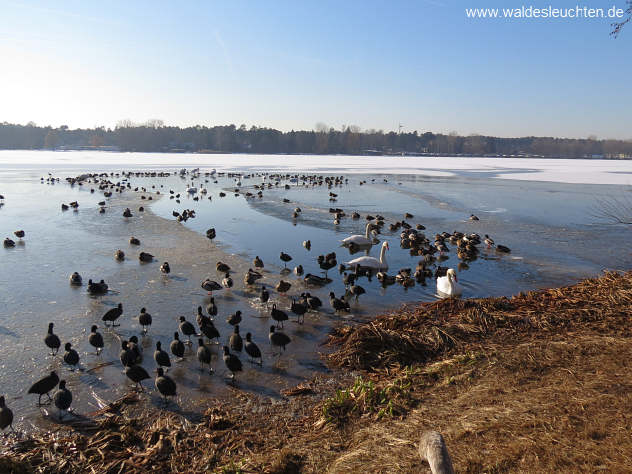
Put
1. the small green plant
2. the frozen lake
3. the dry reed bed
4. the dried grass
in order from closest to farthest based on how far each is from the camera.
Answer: the dried grass → the small green plant → the frozen lake → the dry reed bed

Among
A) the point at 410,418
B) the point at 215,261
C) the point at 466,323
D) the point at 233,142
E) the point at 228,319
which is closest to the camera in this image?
the point at 410,418

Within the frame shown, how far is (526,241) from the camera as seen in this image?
1534 centimetres

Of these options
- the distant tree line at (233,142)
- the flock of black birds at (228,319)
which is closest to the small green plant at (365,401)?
the flock of black birds at (228,319)

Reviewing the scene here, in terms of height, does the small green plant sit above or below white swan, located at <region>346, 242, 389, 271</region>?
below

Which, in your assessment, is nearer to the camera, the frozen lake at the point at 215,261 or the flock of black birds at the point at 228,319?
the flock of black birds at the point at 228,319

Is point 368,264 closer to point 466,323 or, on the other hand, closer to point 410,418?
point 466,323

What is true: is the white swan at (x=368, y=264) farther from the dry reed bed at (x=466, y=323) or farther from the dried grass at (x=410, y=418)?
the dried grass at (x=410, y=418)

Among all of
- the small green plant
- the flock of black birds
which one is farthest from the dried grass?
the flock of black birds

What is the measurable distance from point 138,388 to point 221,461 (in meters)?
2.13

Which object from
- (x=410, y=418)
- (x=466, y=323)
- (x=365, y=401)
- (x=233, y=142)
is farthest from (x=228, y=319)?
(x=233, y=142)

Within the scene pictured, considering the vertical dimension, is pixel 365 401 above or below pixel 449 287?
below

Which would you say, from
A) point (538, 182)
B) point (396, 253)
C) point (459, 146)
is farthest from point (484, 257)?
point (459, 146)

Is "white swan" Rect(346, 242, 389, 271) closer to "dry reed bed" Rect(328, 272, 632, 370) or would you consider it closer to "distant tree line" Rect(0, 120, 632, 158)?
"dry reed bed" Rect(328, 272, 632, 370)

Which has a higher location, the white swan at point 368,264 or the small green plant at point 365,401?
the white swan at point 368,264
